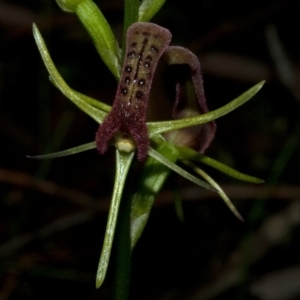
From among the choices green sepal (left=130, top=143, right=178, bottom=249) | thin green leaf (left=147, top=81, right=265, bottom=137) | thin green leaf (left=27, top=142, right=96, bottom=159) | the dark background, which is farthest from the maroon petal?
the dark background

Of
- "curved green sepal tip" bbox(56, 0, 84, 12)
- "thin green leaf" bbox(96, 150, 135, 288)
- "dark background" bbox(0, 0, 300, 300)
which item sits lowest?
"dark background" bbox(0, 0, 300, 300)

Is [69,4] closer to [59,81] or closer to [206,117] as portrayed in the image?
[59,81]

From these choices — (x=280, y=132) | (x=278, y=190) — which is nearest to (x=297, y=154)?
(x=280, y=132)

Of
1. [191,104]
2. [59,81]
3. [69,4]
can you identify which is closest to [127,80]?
[59,81]

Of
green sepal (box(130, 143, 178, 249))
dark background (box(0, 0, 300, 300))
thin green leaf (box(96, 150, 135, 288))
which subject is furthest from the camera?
dark background (box(0, 0, 300, 300))

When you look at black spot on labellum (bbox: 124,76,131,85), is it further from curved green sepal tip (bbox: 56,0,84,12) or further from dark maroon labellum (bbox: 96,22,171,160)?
curved green sepal tip (bbox: 56,0,84,12)

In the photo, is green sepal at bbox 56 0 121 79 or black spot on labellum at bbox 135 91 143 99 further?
green sepal at bbox 56 0 121 79

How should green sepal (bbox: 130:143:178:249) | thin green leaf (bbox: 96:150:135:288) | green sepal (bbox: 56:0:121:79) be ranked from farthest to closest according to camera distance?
green sepal (bbox: 130:143:178:249) < green sepal (bbox: 56:0:121:79) < thin green leaf (bbox: 96:150:135:288)
